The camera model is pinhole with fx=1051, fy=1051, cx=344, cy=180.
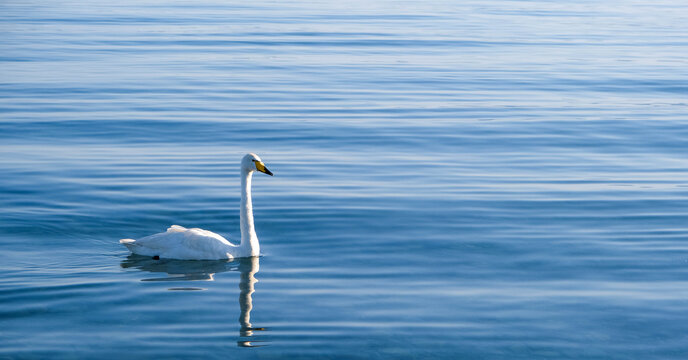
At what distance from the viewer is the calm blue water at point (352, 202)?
11.2 m

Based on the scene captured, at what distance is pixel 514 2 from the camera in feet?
220

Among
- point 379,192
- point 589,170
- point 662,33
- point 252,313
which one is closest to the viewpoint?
point 252,313

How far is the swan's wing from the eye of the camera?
13.3 m

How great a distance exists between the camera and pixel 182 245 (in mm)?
13320

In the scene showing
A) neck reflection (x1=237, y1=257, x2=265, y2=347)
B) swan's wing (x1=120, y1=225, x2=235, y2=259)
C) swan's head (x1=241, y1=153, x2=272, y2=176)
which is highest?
swan's head (x1=241, y1=153, x2=272, y2=176)

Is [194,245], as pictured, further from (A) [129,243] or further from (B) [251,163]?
(B) [251,163]

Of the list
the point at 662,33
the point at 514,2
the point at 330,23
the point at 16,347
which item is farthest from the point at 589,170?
the point at 514,2

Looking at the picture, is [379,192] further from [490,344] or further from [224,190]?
[490,344]

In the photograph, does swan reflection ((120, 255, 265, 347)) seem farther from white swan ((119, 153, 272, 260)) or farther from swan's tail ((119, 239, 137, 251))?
→ swan's tail ((119, 239, 137, 251))

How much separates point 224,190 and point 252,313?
6.00m

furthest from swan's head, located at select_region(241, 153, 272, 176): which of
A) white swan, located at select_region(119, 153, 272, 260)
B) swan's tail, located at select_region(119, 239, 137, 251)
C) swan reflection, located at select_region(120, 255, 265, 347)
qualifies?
swan's tail, located at select_region(119, 239, 137, 251)

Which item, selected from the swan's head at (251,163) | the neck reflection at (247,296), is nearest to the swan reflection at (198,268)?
the neck reflection at (247,296)

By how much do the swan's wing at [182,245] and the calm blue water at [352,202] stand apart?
151 millimetres

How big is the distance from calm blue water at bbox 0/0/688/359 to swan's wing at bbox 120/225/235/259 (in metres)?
0.15
